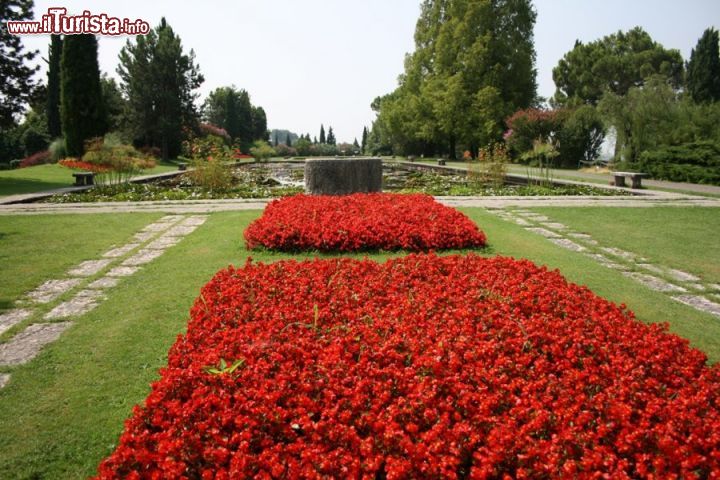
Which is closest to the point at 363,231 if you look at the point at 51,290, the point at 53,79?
the point at 51,290

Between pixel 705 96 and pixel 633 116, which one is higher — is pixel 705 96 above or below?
above

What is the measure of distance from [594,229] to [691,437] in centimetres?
616

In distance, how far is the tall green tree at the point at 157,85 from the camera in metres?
30.8

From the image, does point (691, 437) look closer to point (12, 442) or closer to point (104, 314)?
point (12, 442)

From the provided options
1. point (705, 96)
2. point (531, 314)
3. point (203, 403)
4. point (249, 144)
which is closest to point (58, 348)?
point (203, 403)

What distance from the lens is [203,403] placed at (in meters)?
2.06

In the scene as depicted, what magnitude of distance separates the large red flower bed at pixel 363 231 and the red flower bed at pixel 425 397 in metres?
2.72

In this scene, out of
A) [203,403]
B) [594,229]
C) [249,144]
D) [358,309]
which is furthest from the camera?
[249,144]

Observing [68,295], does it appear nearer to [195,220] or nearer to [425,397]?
[425,397]

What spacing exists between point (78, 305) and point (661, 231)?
762cm

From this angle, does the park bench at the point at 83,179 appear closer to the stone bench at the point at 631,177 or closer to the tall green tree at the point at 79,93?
the tall green tree at the point at 79,93

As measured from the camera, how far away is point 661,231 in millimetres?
7172

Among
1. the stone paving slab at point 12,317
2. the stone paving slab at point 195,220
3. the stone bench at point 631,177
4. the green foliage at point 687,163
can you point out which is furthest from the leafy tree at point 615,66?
the stone paving slab at point 12,317

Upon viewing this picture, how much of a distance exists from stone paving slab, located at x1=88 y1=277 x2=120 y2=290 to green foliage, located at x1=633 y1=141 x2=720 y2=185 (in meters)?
17.7
